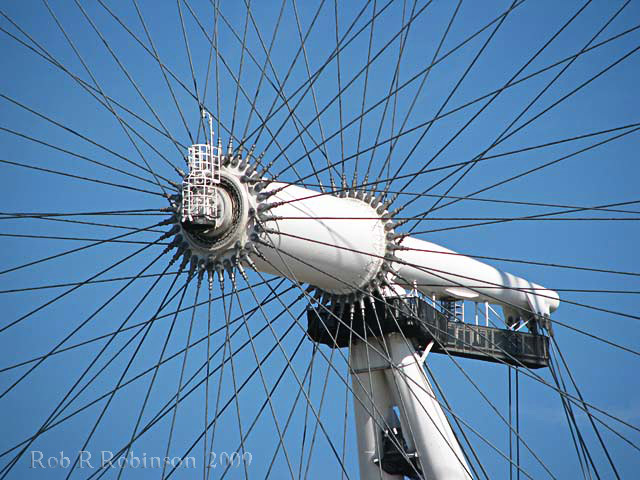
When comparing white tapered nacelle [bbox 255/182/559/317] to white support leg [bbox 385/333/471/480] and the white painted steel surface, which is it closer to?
the white painted steel surface

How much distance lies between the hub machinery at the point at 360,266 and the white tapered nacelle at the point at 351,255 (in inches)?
0.8

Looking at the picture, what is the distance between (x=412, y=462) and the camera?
22.4 m

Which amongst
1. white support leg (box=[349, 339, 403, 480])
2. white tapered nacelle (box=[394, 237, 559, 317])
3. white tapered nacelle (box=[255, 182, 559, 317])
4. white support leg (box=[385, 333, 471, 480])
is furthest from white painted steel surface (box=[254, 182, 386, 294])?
white support leg (box=[385, 333, 471, 480])

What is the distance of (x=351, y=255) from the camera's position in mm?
20750

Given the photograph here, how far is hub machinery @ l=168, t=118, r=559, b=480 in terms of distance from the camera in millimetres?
19281

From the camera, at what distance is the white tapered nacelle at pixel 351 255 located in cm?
1969

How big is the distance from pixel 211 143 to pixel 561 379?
9.82 m

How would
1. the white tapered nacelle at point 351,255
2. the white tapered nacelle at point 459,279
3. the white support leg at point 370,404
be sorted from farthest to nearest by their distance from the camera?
the white support leg at point 370,404 < the white tapered nacelle at point 459,279 < the white tapered nacelle at point 351,255

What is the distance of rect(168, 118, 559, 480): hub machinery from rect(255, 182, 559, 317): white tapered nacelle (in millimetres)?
21

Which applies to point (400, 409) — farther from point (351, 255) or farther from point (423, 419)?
point (351, 255)

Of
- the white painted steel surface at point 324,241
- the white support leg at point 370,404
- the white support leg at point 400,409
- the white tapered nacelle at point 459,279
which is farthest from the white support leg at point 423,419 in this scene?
the white painted steel surface at point 324,241

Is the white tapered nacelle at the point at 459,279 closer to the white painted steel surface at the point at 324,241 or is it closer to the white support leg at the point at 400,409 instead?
the white painted steel surface at the point at 324,241

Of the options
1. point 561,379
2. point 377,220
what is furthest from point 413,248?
point 561,379

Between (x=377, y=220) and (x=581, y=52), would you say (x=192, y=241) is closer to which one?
(x=377, y=220)
